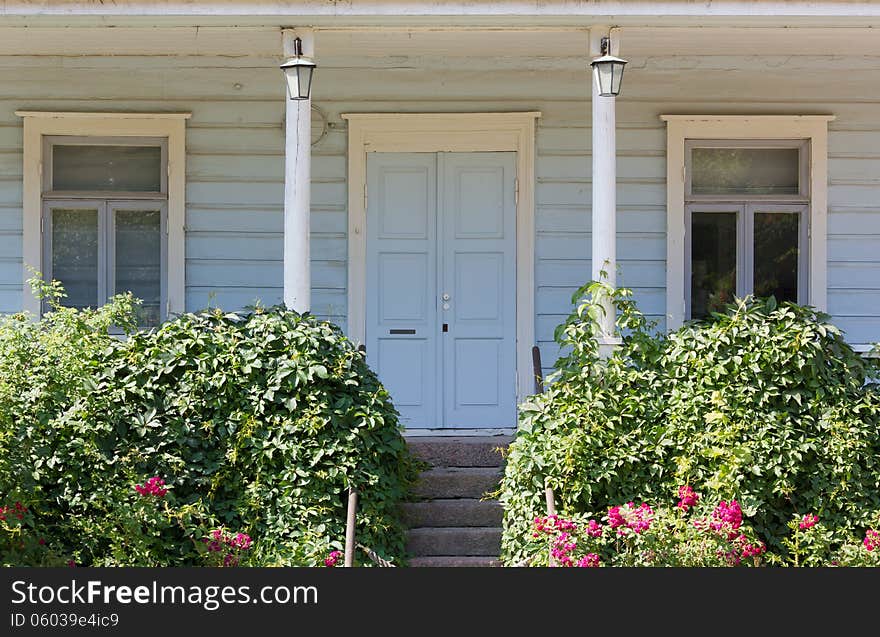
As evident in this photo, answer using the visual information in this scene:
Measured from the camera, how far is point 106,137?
8484 millimetres

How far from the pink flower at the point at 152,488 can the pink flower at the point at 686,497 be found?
278 centimetres

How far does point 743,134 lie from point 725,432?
10.2ft

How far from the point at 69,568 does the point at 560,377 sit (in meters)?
2.91

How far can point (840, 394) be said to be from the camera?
6.39m

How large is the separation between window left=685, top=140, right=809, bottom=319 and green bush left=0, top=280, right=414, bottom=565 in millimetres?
3177

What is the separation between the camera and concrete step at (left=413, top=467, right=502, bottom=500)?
7238mm

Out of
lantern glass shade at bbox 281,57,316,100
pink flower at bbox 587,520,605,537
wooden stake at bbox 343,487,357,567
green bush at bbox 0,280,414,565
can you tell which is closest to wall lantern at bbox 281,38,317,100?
lantern glass shade at bbox 281,57,316,100

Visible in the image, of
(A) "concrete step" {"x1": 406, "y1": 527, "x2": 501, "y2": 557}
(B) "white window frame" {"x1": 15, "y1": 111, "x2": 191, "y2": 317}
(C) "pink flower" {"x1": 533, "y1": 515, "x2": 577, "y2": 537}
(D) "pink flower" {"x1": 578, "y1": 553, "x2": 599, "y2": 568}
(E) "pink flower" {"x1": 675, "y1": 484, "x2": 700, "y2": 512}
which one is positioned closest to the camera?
(D) "pink flower" {"x1": 578, "y1": 553, "x2": 599, "y2": 568}

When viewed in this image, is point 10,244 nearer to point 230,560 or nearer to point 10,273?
point 10,273

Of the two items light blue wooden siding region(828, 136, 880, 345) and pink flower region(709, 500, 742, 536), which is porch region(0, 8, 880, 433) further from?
pink flower region(709, 500, 742, 536)

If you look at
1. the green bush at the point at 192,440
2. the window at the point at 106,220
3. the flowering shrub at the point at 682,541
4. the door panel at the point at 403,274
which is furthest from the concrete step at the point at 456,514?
the window at the point at 106,220

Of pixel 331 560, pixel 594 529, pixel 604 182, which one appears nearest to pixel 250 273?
pixel 604 182

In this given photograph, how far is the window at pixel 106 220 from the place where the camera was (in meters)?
8.48

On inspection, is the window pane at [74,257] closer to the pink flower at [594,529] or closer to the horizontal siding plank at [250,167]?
the horizontal siding plank at [250,167]
